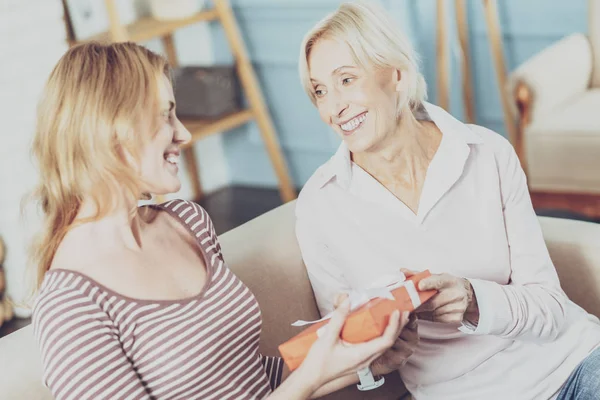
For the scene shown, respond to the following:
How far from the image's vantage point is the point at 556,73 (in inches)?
130

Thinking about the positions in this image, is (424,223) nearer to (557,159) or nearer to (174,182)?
(174,182)

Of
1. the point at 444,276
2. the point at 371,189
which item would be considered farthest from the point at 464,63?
the point at 444,276

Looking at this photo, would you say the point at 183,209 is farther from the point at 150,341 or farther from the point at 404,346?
the point at 404,346

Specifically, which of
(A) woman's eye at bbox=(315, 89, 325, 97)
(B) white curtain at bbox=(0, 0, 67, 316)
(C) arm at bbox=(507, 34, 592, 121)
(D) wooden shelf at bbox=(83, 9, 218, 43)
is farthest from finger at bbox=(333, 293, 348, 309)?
(D) wooden shelf at bbox=(83, 9, 218, 43)

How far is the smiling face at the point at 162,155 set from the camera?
4.51 ft

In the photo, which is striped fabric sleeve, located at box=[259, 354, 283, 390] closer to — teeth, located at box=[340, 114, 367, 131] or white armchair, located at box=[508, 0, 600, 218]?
teeth, located at box=[340, 114, 367, 131]

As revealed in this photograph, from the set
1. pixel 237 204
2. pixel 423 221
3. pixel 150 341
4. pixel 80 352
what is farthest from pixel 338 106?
pixel 237 204

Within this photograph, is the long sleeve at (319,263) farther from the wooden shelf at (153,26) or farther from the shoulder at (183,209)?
the wooden shelf at (153,26)

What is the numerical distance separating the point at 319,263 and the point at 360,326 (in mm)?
410

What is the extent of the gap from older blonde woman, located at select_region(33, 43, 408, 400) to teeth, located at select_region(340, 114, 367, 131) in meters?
0.38

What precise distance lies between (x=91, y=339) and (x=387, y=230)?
2.12ft

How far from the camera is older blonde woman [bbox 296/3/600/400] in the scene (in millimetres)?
1654

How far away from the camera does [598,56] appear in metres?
3.43

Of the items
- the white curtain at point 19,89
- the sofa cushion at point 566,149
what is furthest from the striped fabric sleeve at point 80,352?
the sofa cushion at point 566,149
